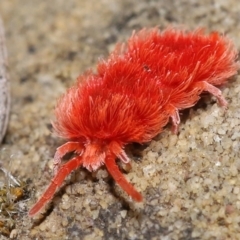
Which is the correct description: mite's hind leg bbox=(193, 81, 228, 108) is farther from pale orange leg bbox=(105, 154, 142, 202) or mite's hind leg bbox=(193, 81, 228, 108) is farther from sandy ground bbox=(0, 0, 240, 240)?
pale orange leg bbox=(105, 154, 142, 202)

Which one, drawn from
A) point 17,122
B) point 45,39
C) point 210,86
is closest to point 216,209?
point 210,86

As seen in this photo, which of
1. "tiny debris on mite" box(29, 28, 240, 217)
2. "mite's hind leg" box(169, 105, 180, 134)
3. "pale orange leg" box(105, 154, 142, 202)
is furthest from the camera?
"mite's hind leg" box(169, 105, 180, 134)

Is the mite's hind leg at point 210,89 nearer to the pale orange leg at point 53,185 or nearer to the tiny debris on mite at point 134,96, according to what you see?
the tiny debris on mite at point 134,96

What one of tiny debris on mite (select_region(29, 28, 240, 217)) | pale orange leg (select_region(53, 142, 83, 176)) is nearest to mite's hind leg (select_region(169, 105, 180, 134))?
tiny debris on mite (select_region(29, 28, 240, 217))

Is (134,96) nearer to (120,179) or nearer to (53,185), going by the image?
(120,179)

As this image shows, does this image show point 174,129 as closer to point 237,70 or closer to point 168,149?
point 168,149

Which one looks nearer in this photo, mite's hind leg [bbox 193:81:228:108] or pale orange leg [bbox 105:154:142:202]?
pale orange leg [bbox 105:154:142:202]

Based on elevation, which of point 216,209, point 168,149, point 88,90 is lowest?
point 216,209
